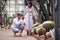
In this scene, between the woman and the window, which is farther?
the window

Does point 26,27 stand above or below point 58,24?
below

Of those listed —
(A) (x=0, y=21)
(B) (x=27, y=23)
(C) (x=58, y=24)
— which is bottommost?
(A) (x=0, y=21)

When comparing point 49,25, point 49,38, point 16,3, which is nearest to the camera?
point 49,38

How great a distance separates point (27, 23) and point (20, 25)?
57 centimetres

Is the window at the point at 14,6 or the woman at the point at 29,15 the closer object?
the woman at the point at 29,15

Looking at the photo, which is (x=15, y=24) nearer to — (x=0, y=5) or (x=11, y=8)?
(x=0, y=5)

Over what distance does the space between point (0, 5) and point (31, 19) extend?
14.1 ft

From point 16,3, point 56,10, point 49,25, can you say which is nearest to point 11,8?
point 16,3

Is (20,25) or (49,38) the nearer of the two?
(49,38)

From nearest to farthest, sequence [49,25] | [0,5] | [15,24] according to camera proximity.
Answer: [49,25] < [15,24] < [0,5]

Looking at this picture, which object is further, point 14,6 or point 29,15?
point 14,6

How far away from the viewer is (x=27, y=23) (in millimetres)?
8492

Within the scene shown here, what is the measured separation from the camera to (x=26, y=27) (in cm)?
851

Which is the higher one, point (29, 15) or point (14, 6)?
point (29, 15)
